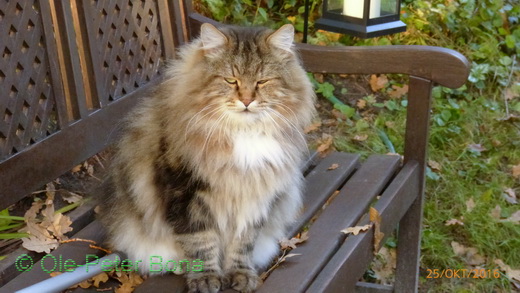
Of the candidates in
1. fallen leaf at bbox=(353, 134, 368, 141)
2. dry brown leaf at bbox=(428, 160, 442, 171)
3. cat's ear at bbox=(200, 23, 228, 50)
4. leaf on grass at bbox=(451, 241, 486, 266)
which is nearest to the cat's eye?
cat's ear at bbox=(200, 23, 228, 50)

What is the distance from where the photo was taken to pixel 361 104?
14.7 feet

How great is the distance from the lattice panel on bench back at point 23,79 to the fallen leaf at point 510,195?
100 inches

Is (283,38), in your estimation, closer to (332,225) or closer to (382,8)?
(332,225)

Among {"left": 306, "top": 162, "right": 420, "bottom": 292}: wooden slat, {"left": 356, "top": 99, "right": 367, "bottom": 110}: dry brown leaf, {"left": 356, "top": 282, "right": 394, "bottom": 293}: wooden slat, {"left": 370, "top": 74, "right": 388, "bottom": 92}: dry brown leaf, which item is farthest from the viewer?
{"left": 370, "top": 74, "right": 388, "bottom": 92}: dry brown leaf

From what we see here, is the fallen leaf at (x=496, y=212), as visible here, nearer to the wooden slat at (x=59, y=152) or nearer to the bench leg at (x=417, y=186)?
the bench leg at (x=417, y=186)

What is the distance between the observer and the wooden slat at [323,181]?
2670 millimetres

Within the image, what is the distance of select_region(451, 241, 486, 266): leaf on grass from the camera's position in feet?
11.8

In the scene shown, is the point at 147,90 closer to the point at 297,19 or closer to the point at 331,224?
the point at 331,224

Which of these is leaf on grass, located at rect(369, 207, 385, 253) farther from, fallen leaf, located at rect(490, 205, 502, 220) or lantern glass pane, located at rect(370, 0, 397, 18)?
fallen leaf, located at rect(490, 205, 502, 220)

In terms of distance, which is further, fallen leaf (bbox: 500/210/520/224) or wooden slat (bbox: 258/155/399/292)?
fallen leaf (bbox: 500/210/520/224)

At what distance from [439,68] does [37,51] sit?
148cm

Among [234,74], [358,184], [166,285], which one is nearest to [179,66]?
[234,74]

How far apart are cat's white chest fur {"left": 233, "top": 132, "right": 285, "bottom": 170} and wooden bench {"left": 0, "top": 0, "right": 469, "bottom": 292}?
349 mm

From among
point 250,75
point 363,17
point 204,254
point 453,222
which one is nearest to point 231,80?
point 250,75
